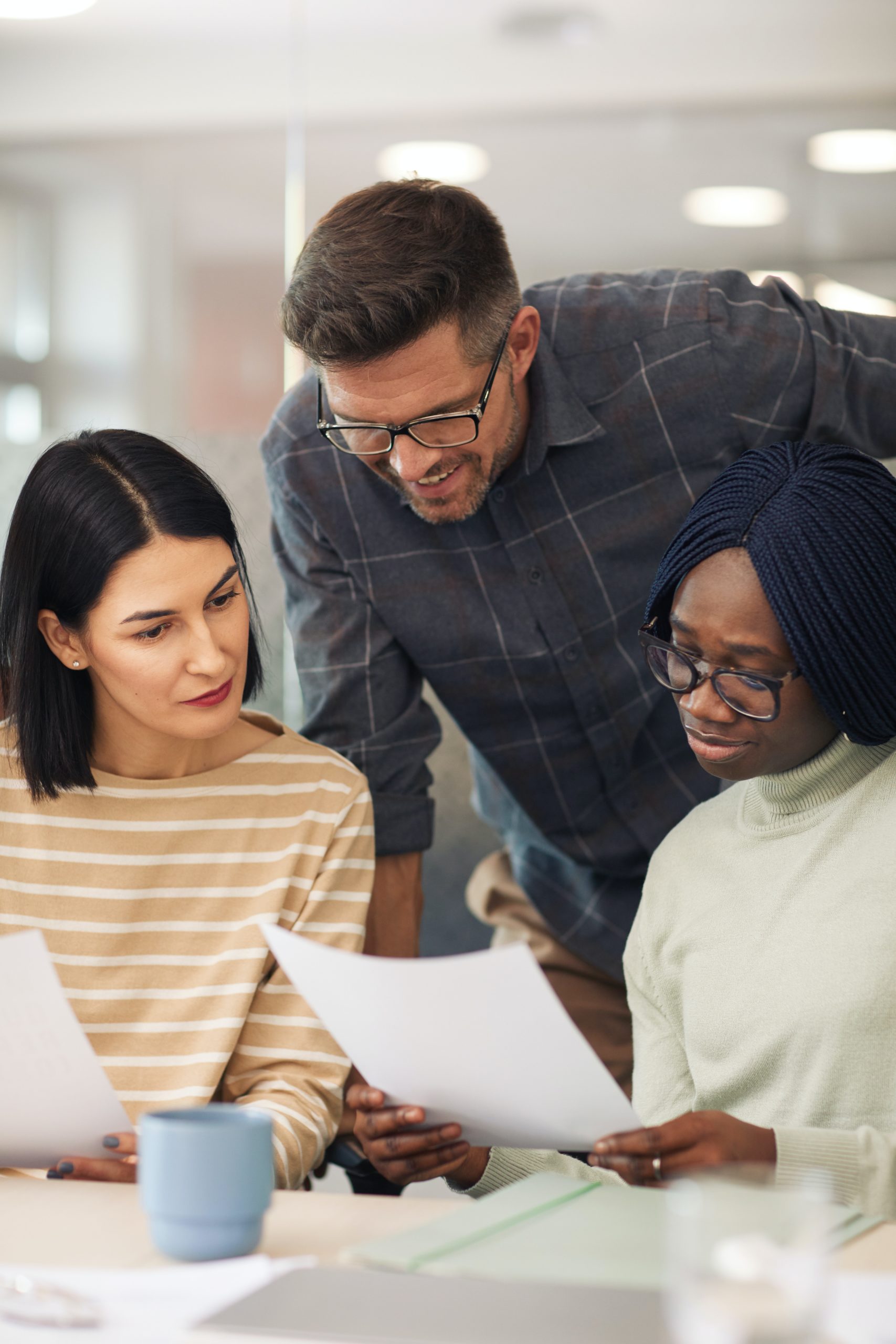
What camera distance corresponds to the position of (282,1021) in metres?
1.51

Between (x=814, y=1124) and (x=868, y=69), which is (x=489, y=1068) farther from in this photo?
(x=868, y=69)

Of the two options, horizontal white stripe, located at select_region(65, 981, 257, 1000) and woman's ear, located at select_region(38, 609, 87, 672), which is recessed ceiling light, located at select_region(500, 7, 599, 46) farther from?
horizontal white stripe, located at select_region(65, 981, 257, 1000)

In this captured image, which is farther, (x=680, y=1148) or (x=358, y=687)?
(x=358, y=687)

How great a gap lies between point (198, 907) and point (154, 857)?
0.08 m

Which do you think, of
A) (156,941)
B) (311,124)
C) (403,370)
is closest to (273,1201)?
(156,941)

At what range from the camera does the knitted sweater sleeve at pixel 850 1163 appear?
1.14m

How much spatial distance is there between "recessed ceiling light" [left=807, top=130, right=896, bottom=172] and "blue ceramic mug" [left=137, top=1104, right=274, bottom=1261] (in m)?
2.25

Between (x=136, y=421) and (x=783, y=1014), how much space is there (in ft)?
6.62

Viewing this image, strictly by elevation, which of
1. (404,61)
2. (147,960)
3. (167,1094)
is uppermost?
(404,61)

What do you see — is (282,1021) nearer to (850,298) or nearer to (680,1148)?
(680,1148)

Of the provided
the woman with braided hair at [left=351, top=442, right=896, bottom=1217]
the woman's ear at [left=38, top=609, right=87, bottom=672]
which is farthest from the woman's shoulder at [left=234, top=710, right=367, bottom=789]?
the woman with braided hair at [left=351, top=442, right=896, bottom=1217]

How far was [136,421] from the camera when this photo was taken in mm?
2889

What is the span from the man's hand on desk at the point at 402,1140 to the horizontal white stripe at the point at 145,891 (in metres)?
0.42

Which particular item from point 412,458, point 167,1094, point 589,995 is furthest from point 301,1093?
point 589,995
